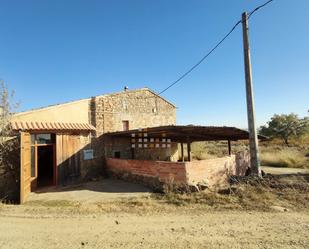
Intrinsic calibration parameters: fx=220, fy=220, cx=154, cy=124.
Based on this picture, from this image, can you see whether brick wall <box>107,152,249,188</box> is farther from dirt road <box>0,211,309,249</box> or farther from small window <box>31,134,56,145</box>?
small window <box>31,134,56,145</box>

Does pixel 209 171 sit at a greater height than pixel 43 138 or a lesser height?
lesser

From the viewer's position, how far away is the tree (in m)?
35.4

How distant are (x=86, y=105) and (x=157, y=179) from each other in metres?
6.31

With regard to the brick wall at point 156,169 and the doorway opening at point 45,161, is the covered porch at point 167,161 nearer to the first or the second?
the brick wall at point 156,169

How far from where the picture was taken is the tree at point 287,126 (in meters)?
35.4

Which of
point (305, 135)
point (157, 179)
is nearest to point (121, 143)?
point (157, 179)

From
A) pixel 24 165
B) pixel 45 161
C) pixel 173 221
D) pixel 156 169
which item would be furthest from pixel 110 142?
pixel 173 221

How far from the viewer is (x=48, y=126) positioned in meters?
10.7

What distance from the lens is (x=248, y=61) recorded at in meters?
8.63

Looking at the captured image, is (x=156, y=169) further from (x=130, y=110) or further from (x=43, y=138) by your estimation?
(x=130, y=110)

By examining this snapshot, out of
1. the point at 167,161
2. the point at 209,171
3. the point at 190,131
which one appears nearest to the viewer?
the point at 209,171

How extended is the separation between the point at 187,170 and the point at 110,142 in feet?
21.7

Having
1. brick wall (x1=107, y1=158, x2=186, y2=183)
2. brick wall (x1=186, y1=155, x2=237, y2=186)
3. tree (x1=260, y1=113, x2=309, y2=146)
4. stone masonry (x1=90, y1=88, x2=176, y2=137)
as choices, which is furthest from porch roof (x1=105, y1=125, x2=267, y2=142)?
tree (x1=260, y1=113, x2=309, y2=146)

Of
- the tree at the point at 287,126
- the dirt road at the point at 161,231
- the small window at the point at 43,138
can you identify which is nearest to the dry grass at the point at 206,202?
the dirt road at the point at 161,231
